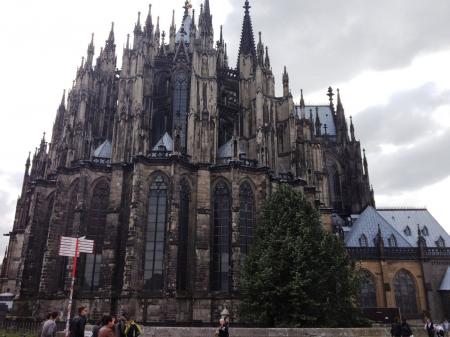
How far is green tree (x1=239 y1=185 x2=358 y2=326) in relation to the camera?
23750 millimetres

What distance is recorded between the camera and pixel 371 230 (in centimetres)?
4516

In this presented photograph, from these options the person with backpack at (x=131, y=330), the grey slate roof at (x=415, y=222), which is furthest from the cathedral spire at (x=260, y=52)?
the person with backpack at (x=131, y=330)

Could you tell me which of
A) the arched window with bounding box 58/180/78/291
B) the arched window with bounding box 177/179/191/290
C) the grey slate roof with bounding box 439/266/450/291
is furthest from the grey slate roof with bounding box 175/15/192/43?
the grey slate roof with bounding box 439/266/450/291

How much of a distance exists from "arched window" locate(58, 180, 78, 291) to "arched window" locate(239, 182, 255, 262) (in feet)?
41.7

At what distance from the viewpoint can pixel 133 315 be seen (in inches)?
1113

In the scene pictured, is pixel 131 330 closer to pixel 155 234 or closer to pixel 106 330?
pixel 106 330

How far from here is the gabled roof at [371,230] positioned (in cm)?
4378

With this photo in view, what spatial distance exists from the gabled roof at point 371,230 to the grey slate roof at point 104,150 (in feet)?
83.3

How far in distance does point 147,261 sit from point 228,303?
6453 mm

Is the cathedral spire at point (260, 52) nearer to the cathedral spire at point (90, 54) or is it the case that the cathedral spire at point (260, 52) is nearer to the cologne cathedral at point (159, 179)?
the cologne cathedral at point (159, 179)

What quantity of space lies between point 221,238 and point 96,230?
9570 mm

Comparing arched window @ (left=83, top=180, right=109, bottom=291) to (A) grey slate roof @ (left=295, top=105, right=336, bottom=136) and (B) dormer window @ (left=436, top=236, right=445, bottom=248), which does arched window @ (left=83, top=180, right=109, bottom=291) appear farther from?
(A) grey slate roof @ (left=295, top=105, right=336, bottom=136)

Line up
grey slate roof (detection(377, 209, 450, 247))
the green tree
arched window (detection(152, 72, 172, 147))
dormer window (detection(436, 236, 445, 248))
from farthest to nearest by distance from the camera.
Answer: grey slate roof (detection(377, 209, 450, 247)) → dormer window (detection(436, 236, 445, 248)) → arched window (detection(152, 72, 172, 147)) → the green tree

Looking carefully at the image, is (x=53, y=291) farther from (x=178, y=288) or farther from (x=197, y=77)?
(x=197, y=77)
